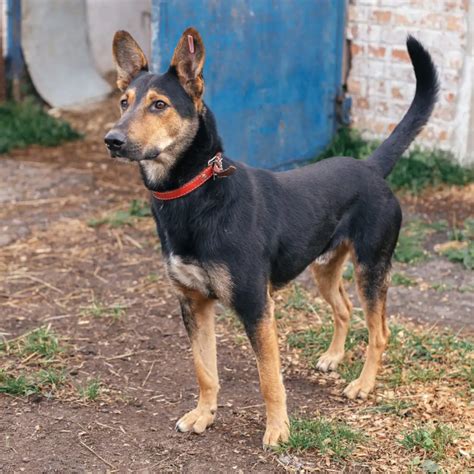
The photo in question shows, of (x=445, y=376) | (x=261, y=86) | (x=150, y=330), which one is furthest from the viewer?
(x=261, y=86)

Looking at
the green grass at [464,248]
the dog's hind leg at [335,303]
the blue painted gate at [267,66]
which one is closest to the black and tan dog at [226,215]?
the dog's hind leg at [335,303]

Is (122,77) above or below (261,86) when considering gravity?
above

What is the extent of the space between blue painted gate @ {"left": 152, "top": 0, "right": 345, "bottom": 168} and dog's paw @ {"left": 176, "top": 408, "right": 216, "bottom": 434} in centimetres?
322

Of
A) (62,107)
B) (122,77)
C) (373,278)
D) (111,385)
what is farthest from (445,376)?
(62,107)

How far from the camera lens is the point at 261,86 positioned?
778cm

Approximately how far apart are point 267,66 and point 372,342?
3573 mm

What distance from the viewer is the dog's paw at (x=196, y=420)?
174 inches

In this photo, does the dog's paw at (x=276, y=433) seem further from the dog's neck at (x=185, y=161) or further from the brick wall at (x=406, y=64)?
the brick wall at (x=406, y=64)

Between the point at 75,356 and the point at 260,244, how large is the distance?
5.38 ft

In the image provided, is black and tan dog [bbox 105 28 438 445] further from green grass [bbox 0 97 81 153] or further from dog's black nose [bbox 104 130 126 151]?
green grass [bbox 0 97 81 153]

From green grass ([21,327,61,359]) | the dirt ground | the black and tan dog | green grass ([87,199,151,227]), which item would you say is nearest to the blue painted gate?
green grass ([87,199,151,227])

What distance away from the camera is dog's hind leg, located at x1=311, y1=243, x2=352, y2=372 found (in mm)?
5102

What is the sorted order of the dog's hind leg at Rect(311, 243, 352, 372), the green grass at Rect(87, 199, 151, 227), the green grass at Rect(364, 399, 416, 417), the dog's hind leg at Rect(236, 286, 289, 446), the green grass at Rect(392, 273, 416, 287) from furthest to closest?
the green grass at Rect(87, 199, 151, 227) → the green grass at Rect(392, 273, 416, 287) → the dog's hind leg at Rect(311, 243, 352, 372) → the green grass at Rect(364, 399, 416, 417) → the dog's hind leg at Rect(236, 286, 289, 446)

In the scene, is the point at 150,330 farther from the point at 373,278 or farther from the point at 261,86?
the point at 261,86
